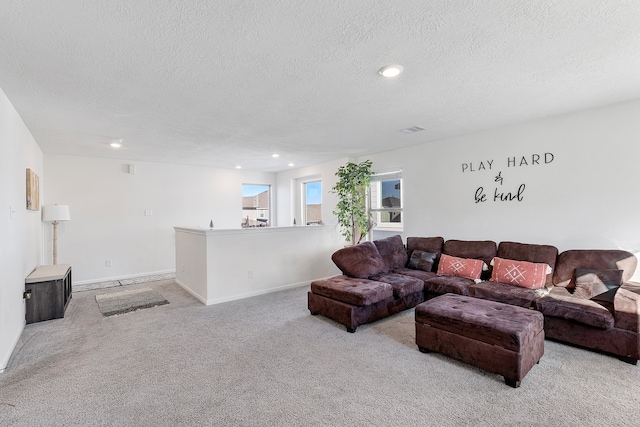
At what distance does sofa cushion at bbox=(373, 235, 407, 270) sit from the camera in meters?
4.43

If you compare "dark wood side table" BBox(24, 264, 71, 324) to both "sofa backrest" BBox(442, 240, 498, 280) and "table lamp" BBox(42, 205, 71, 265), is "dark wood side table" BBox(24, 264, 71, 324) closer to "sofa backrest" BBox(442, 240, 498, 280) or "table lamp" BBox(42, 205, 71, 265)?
"table lamp" BBox(42, 205, 71, 265)

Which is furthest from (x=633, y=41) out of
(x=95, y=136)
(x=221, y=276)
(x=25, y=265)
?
(x=25, y=265)

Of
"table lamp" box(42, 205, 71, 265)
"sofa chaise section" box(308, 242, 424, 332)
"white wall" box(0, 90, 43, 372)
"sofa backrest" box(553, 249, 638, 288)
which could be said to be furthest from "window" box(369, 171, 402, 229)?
"table lamp" box(42, 205, 71, 265)

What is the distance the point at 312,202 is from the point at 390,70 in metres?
5.28

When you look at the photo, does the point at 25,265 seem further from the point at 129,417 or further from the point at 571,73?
the point at 571,73

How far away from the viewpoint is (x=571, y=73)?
2502 mm

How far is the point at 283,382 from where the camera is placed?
2.27 metres

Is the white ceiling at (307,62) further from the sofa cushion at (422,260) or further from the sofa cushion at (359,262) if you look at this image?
the sofa cushion at (422,260)

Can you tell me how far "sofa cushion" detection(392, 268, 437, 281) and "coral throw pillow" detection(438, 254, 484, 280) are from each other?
6.2 inches

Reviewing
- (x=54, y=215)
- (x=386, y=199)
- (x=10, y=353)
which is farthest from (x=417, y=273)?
(x=54, y=215)

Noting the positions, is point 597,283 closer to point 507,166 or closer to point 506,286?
point 506,286

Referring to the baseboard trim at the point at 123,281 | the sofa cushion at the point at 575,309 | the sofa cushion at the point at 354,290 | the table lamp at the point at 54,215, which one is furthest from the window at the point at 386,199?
the table lamp at the point at 54,215

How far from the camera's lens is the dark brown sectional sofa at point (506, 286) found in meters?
2.64

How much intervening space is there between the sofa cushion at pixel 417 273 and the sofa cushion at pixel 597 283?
150cm
